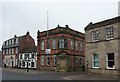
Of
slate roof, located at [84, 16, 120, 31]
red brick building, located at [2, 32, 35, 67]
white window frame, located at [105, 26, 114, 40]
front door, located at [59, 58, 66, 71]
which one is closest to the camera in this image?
slate roof, located at [84, 16, 120, 31]

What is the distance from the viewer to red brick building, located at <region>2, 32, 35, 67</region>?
5962 cm

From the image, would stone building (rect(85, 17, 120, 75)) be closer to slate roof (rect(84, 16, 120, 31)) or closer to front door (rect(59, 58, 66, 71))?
slate roof (rect(84, 16, 120, 31))

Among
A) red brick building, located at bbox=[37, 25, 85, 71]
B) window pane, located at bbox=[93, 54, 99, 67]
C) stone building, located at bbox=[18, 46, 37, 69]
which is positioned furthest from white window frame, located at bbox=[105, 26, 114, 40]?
stone building, located at bbox=[18, 46, 37, 69]

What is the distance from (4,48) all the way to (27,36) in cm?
1186

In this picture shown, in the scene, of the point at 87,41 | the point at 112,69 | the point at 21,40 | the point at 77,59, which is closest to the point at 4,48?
the point at 21,40

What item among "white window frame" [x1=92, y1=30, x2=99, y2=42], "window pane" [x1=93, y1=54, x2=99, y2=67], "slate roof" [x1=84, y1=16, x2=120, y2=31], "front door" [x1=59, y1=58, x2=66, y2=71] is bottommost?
"front door" [x1=59, y1=58, x2=66, y2=71]

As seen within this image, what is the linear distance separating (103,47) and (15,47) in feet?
132

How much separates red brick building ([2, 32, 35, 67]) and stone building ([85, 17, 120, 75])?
3497 centimetres

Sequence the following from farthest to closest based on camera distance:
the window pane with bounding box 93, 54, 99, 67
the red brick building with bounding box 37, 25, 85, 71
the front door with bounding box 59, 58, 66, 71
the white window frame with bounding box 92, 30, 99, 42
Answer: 1. the red brick building with bounding box 37, 25, 85, 71
2. the front door with bounding box 59, 58, 66, 71
3. the white window frame with bounding box 92, 30, 99, 42
4. the window pane with bounding box 93, 54, 99, 67

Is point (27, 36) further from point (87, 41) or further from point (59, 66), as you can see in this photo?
point (87, 41)

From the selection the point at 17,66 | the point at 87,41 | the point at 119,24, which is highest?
the point at 119,24

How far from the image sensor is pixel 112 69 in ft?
78.2

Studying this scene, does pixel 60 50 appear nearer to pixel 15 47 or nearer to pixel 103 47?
pixel 103 47

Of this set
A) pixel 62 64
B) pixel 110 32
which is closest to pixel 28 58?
pixel 62 64
